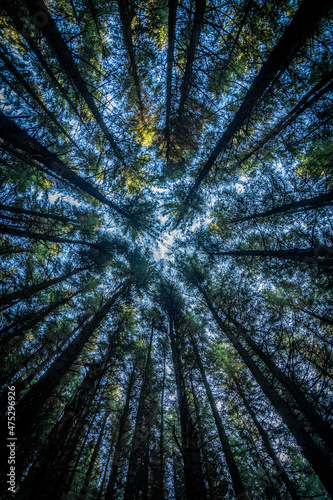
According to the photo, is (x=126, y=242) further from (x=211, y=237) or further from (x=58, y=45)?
(x=58, y=45)

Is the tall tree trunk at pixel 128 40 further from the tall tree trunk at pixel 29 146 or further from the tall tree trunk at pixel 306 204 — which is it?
the tall tree trunk at pixel 306 204

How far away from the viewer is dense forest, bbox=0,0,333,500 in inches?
157

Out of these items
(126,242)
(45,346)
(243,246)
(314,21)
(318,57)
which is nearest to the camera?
(314,21)

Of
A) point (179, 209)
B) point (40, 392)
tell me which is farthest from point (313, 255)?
point (40, 392)

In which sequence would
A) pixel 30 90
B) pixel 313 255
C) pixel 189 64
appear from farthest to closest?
1. pixel 30 90
2. pixel 189 64
3. pixel 313 255

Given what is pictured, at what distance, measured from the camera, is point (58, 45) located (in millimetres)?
3965

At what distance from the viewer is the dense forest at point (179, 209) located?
3980 millimetres

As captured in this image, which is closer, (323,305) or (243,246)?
(323,305)

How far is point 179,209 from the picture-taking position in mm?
9422

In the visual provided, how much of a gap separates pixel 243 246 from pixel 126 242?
21.6 ft

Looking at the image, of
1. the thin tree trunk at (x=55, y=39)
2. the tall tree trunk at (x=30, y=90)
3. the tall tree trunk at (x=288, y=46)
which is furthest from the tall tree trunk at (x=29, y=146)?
the tall tree trunk at (x=288, y=46)

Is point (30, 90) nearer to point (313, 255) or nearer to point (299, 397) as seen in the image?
point (313, 255)

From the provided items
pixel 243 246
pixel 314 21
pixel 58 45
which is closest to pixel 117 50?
pixel 58 45

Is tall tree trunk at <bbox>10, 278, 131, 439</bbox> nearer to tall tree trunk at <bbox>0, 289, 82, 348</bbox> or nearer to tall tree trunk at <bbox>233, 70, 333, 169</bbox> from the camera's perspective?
tall tree trunk at <bbox>0, 289, 82, 348</bbox>
